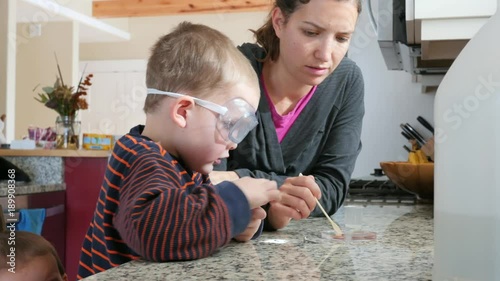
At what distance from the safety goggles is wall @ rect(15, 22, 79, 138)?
20.2 ft

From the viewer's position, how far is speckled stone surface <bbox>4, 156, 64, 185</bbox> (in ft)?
10.4

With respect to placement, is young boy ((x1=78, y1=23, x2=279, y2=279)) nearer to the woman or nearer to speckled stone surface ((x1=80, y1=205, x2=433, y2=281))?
speckled stone surface ((x1=80, y1=205, x2=433, y2=281))

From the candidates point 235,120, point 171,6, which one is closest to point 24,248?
point 235,120

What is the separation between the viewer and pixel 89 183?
3242 millimetres

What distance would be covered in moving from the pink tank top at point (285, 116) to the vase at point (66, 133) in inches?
92.4

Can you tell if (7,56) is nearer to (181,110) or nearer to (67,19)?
(67,19)

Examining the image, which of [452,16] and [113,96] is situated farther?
[113,96]

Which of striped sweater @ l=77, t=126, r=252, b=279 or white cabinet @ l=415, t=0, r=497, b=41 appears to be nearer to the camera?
striped sweater @ l=77, t=126, r=252, b=279

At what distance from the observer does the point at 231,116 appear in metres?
0.83

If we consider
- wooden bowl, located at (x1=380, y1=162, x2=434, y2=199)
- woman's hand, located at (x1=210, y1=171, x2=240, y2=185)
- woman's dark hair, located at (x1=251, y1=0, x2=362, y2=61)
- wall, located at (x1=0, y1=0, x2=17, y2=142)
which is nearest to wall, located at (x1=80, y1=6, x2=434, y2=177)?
wooden bowl, located at (x1=380, y1=162, x2=434, y2=199)

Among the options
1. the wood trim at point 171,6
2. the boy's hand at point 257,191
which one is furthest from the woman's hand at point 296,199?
the wood trim at point 171,6

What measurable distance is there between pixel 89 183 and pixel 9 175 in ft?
1.43

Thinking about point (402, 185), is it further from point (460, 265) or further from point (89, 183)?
point (89, 183)

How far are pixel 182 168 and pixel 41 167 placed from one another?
8.58 ft
